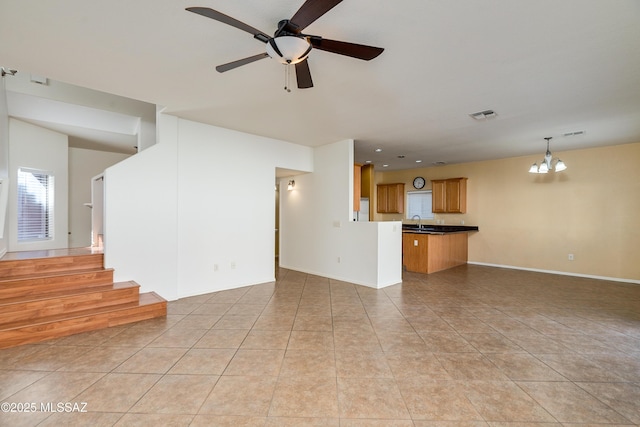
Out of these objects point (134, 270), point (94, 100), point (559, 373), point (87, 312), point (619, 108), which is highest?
point (94, 100)

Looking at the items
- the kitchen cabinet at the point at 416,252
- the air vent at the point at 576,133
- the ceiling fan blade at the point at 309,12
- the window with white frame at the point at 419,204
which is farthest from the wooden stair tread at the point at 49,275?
the window with white frame at the point at 419,204

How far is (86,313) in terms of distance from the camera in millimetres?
3227

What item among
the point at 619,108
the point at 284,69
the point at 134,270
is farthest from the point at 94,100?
the point at 619,108

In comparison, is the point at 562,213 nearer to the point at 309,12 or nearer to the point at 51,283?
the point at 309,12

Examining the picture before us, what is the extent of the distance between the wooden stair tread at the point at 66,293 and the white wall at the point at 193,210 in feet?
0.67

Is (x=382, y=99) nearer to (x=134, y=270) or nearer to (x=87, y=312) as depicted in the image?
(x=134, y=270)

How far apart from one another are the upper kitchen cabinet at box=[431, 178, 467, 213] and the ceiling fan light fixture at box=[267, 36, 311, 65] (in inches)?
276

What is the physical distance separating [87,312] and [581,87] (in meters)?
6.28

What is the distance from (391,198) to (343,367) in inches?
299

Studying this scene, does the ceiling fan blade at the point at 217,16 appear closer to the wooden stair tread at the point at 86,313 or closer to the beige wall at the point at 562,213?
the wooden stair tread at the point at 86,313

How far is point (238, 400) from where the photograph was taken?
2.00m

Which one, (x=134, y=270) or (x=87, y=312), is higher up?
(x=134, y=270)

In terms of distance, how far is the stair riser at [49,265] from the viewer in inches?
133

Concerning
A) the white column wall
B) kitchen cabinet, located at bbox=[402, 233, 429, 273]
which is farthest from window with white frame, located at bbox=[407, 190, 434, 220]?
the white column wall
